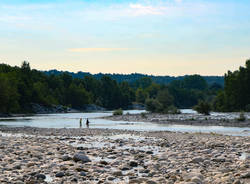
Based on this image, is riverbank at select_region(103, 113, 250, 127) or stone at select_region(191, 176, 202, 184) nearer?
stone at select_region(191, 176, 202, 184)

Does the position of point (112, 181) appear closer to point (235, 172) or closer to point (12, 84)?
point (235, 172)

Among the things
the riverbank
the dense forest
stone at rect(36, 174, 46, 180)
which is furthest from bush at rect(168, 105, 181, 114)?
stone at rect(36, 174, 46, 180)

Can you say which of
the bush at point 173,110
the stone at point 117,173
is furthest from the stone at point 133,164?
the bush at point 173,110

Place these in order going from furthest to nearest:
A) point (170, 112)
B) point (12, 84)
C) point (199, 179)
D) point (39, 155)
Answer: point (12, 84) → point (170, 112) → point (39, 155) → point (199, 179)

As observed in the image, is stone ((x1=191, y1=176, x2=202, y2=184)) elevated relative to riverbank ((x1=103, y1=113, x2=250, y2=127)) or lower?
elevated

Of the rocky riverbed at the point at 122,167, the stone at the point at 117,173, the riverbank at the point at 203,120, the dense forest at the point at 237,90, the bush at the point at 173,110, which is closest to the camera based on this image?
the rocky riverbed at the point at 122,167

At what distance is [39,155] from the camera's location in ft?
67.7

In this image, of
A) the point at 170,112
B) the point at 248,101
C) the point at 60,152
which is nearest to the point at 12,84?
the point at 170,112

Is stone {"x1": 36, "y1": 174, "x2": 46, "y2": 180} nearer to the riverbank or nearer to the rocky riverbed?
the rocky riverbed

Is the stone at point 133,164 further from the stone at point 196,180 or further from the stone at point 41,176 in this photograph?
the stone at point 196,180

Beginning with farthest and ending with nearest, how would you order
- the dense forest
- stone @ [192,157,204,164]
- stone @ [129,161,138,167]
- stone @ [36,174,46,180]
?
the dense forest < stone @ [192,157,204,164] < stone @ [129,161,138,167] < stone @ [36,174,46,180]

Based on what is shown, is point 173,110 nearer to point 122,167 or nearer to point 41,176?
point 122,167

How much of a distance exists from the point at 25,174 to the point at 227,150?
480 inches

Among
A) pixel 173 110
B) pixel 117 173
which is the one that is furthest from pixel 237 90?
pixel 117 173
